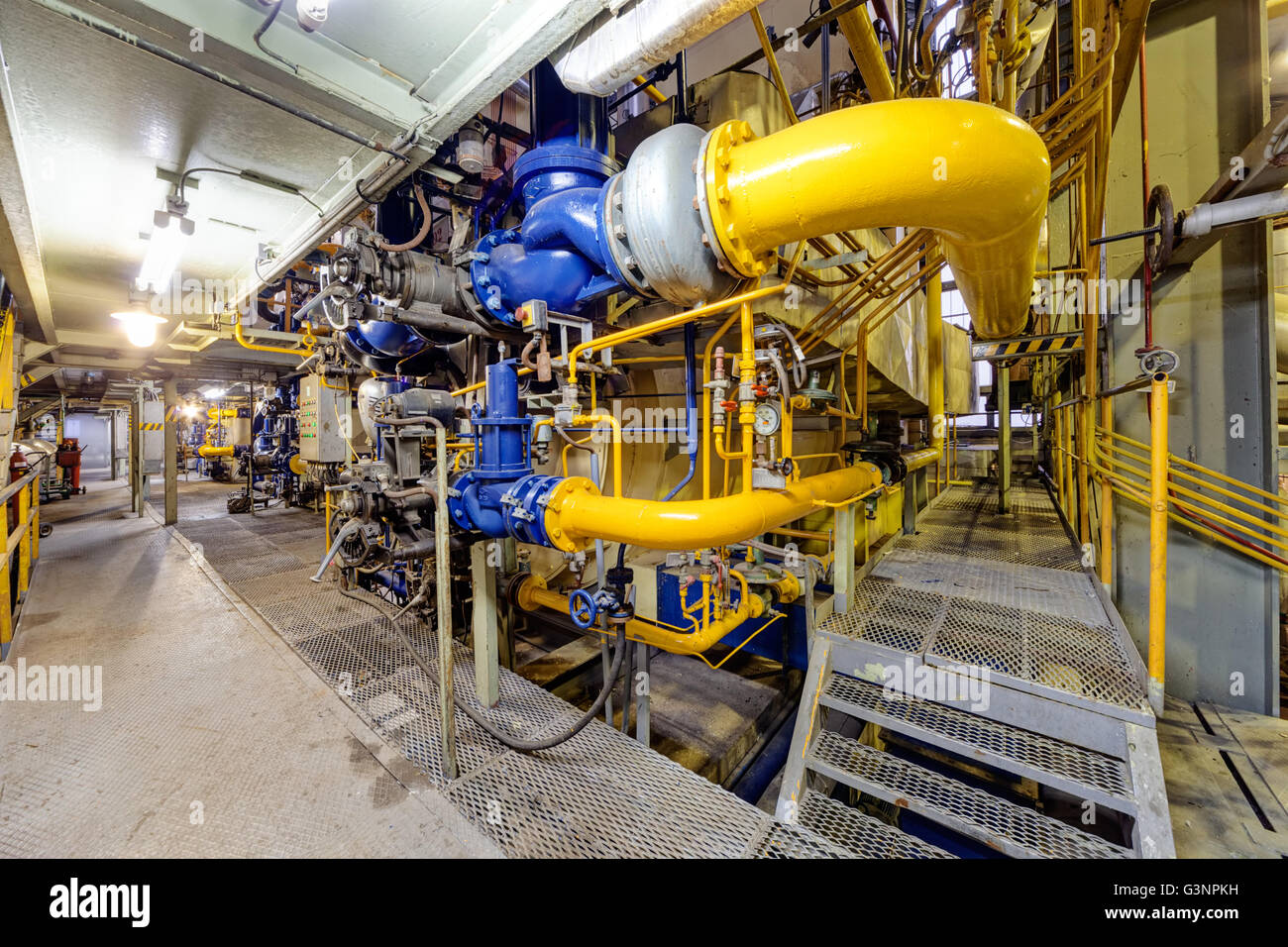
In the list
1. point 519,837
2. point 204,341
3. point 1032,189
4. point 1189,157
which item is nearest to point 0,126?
point 519,837

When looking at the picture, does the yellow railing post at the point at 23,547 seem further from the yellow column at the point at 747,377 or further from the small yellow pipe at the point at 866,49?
the small yellow pipe at the point at 866,49

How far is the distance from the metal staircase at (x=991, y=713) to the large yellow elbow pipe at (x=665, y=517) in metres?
0.81

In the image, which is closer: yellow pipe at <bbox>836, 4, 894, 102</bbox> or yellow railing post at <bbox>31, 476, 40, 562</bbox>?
yellow pipe at <bbox>836, 4, 894, 102</bbox>

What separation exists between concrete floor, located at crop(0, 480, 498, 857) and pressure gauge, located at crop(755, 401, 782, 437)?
1.76 metres

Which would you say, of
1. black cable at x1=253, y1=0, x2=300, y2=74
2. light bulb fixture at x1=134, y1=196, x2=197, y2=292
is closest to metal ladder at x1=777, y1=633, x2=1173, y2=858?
black cable at x1=253, y1=0, x2=300, y2=74

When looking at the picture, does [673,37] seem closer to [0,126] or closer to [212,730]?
[0,126]

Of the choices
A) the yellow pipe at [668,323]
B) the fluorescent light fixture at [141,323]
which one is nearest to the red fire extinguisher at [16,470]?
the fluorescent light fixture at [141,323]

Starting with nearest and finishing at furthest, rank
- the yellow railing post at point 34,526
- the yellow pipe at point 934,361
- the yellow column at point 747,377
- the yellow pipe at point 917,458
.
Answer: the yellow column at point 747,377
the yellow pipe at point 917,458
the yellow railing post at point 34,526
the yellow pipe at point 934,361

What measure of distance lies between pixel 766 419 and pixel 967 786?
1.69 m

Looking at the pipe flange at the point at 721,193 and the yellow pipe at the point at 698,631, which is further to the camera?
the yellow pipe at the point at 698,631

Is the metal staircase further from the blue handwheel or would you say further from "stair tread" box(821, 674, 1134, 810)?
the blue handwheel

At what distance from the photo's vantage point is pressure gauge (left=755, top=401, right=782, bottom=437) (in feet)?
6.31

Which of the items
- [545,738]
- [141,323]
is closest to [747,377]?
[545,738]

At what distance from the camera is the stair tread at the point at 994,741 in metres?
1.64
